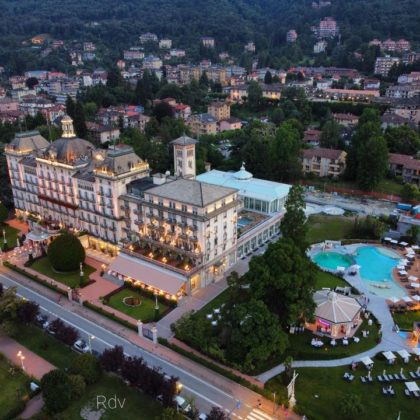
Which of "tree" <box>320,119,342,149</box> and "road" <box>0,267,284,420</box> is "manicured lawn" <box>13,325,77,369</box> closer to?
"road" <box>0,267,284,420</box>

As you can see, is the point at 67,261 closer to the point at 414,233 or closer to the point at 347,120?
the point at 414,233

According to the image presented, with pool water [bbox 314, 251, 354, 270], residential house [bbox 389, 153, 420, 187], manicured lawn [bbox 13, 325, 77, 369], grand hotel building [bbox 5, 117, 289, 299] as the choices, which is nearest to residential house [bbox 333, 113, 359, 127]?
residential house [bbox 389, 153, 420, 187]

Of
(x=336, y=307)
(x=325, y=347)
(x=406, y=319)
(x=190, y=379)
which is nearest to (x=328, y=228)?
(x=406, y=319)


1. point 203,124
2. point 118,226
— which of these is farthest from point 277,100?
point 118,226

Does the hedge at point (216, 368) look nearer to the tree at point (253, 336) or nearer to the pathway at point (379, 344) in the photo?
the tree at point (253, 336)

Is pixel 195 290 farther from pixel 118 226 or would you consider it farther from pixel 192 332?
pixel 118 226

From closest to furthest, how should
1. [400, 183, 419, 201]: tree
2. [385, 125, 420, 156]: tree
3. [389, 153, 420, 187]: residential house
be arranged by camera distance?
[400, 183, 419, 201]: tree < [389, 153, 420, 187]: residential house < [385, 125, 420, 156]: tree
